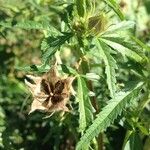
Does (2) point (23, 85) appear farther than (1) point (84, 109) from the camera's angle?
Yes

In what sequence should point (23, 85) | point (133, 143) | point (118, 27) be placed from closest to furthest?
point (118, 27), point (133, 143), point (23, 85)

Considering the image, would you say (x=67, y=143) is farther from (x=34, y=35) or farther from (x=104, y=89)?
(x=34, y=35)

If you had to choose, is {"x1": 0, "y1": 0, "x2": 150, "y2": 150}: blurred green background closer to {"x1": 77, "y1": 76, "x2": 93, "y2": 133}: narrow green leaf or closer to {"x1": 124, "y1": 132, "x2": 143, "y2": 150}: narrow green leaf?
{"x1": 124, "y1": 132, "x2": 143, "y2": 150}: narrow green leaf

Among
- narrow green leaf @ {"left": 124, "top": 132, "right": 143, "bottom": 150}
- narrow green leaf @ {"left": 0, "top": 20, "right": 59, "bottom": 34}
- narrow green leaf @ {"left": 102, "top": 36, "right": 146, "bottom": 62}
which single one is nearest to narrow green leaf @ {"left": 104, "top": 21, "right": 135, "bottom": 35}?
narrow green leaf @ {"left": 102, "top": 36, "right": 146, "bottom": 62}

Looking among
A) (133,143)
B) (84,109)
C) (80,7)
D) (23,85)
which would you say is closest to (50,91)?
(84,109)

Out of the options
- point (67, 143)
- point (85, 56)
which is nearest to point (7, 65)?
point (67, 143)

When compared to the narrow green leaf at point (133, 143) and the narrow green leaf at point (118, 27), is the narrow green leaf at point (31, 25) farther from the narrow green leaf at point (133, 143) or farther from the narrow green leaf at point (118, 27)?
the narrow green leaf at point (133, 143)

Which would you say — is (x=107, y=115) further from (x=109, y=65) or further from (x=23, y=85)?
(x=23, y=85)

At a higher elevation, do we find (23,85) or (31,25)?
(31,25)
